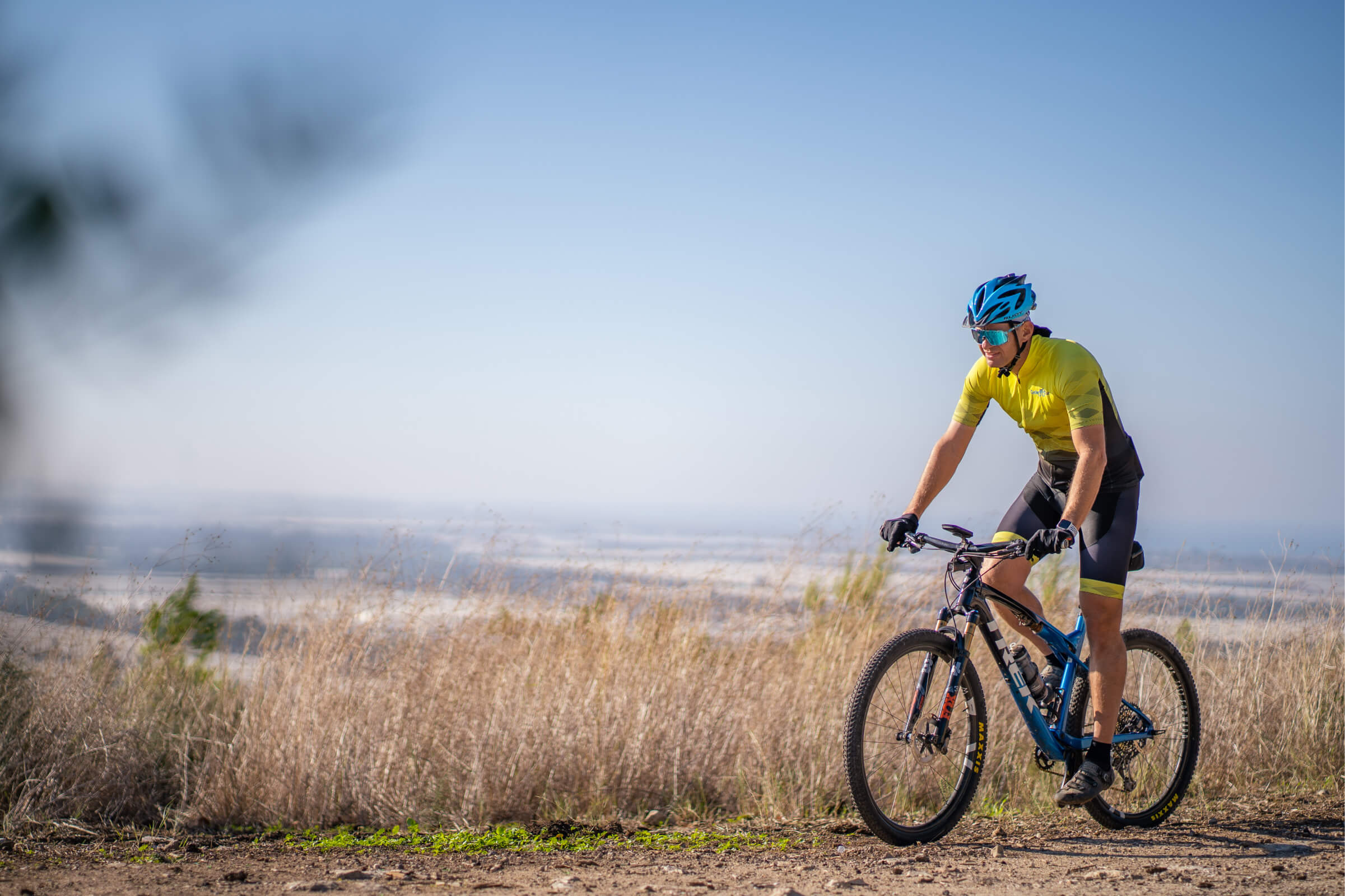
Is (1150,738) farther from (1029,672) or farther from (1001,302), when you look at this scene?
(1001,302)

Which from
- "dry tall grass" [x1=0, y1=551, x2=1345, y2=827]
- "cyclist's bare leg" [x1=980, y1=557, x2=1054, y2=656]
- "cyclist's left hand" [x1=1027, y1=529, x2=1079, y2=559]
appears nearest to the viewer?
"cyclist's left hand" [x1=1027, y1=529, x2=1079, y2=559]

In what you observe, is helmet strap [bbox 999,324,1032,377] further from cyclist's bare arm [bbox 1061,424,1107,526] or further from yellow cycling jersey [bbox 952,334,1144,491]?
cyclist's bare arm [bbox 1061,424,1107,526]

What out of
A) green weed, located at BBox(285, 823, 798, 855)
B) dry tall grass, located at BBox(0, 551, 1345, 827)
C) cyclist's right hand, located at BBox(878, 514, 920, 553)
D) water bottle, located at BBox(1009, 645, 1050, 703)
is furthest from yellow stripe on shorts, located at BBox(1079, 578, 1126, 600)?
green weed, located at BBox(285, 823, 798, 855)

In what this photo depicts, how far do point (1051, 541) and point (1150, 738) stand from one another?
1.92 metres

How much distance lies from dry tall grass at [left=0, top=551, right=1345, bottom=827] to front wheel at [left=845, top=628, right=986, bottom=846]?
1.04 m

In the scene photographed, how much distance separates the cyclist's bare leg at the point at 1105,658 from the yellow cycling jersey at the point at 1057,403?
1.92 ft

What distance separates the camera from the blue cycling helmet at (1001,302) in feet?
14.0

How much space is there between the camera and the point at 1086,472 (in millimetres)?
4086

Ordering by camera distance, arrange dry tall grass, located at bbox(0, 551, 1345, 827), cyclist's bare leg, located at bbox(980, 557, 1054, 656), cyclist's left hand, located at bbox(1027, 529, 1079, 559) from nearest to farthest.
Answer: cyclist's left hand, located at bbox(1027, 529, 1079, 559) → cyclist's bare leg, located at bbox(980, 557, 1054, 656) → dry tall grass, located at bbox(0, 551, 1345, 827)

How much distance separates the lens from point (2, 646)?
4.95 metres

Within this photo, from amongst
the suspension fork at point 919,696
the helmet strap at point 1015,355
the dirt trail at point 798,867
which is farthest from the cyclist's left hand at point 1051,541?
the dirt trail at point 798,867

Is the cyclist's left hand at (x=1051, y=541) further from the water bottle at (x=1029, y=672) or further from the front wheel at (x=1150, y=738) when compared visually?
the front wheel at (x=1150, y=738)

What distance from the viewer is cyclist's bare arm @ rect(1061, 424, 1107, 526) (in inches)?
160

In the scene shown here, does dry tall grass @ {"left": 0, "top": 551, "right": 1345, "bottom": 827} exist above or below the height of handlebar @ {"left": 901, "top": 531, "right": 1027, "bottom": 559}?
below
